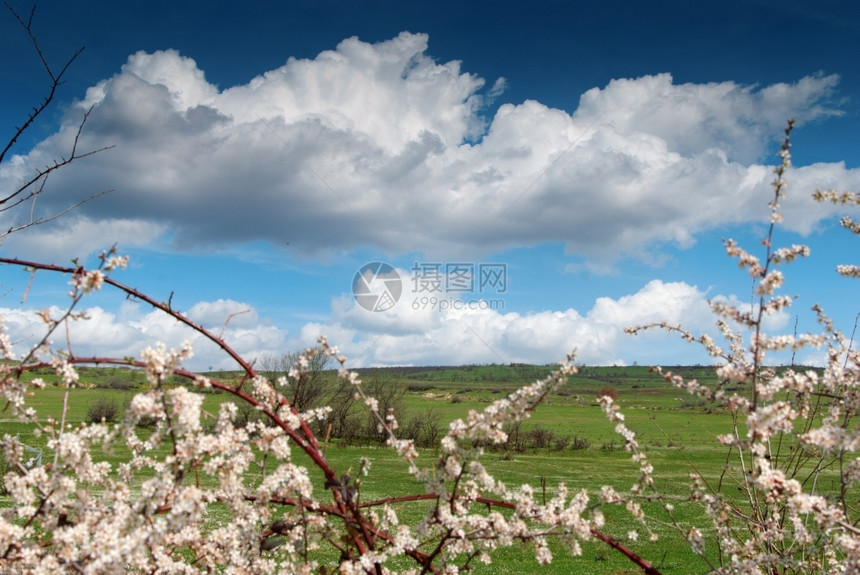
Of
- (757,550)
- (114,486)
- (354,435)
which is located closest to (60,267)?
(114,486)

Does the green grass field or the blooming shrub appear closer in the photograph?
the blooming shrub

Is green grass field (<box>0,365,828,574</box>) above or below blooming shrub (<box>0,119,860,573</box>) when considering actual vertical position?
below

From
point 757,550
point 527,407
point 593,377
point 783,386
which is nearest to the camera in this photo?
point 527,407

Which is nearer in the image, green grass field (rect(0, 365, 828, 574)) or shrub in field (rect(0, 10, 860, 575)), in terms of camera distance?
shrub in field (rect(0, 10, 860, 575))

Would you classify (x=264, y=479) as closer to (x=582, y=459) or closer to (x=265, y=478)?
(x=265, y=478)

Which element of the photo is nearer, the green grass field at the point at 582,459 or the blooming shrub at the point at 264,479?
the blooming shrub at the point at 264,479

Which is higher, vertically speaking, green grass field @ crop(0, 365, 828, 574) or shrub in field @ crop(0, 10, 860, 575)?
shrub in field @ crop(0, 10, 860, 575)

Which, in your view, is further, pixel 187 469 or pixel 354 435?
pixel 354 435

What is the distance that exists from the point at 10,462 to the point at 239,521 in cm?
89

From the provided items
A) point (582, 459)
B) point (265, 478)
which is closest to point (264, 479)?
point (265, 478)

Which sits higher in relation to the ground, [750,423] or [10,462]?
[750,423]

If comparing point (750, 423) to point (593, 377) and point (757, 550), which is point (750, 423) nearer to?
point (757, 550)

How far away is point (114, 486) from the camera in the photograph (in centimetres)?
233

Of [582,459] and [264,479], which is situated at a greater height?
[264,479]
